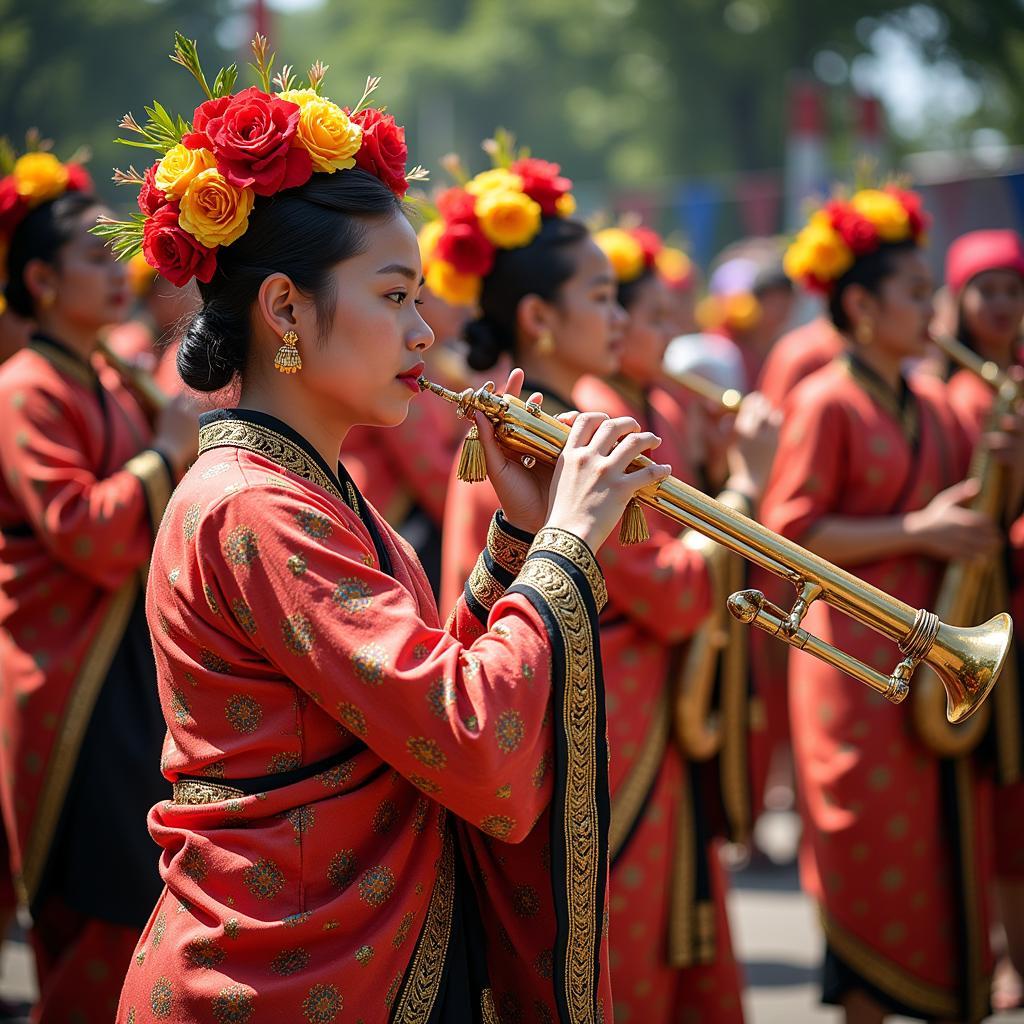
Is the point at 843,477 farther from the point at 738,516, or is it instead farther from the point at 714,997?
the point at 738,516

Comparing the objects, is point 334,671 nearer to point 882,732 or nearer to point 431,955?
point 431,955

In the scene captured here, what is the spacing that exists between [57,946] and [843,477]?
2.75 metres

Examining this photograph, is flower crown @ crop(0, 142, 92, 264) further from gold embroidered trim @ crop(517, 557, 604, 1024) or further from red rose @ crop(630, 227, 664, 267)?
gold embroidered trim @ crop(517, 557, 604, 1024)

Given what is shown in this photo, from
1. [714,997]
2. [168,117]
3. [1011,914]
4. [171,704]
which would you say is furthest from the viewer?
[1011,914]

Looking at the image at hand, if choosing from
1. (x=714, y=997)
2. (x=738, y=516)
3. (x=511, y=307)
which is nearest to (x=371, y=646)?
(x=738, y=516)

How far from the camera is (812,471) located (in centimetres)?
427

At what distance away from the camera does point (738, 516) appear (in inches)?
94.7

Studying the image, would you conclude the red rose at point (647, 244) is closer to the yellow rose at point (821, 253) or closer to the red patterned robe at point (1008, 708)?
the yellow rose at point (821, 253)

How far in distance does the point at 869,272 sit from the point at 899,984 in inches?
89.3

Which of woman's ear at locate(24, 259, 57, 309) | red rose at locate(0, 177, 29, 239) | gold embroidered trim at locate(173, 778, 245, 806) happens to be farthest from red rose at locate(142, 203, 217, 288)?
red rose at locate(0, 177, 29, 239)

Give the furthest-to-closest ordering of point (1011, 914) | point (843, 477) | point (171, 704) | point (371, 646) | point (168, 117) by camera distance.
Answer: point (1011, 914)
point (843, 477)
point (168, 117)
point (171, 704)
point (371, 646)

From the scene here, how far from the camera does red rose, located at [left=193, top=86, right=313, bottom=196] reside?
2.19 meters

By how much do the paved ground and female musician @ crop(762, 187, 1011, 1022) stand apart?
0.68m

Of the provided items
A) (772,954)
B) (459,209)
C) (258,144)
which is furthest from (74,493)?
(772,954)
